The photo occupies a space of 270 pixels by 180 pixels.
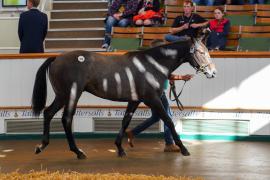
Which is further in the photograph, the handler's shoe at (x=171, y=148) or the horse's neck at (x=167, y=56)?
the handler's shoe at (x=171, y=148)

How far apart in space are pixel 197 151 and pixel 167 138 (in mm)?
539

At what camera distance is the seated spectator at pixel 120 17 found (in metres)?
17.8

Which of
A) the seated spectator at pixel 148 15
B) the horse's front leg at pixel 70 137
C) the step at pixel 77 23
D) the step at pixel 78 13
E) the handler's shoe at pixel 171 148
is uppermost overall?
the seated spectator at pixel 148 15

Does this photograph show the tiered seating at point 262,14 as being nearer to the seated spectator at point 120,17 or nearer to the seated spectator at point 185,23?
the seated spectator at point 185,23

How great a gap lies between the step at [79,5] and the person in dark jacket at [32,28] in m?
5.50

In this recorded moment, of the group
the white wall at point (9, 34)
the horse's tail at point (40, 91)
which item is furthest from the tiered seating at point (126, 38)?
the horse's tail at point (40, 91)

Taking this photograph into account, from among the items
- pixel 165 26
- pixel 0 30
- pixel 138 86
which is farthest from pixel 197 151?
pixel 0 30

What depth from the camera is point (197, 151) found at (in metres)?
12.4

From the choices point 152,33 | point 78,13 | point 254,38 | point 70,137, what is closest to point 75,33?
point 78,13

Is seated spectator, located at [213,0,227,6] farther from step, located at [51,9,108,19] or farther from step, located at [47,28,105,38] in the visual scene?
step, located at [51,9,108,19]

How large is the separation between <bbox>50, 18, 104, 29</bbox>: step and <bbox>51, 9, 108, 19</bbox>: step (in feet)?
0.97

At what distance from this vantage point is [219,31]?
633 inches

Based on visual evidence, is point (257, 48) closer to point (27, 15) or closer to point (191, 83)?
point (191, 83)

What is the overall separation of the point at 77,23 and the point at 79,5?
935 millimetres
